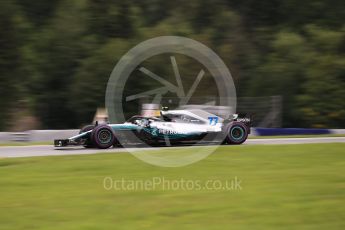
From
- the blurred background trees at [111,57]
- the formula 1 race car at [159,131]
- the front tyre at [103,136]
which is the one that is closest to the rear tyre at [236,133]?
the formula 1 race car at [159,131]

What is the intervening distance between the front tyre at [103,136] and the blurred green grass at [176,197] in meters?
2.81

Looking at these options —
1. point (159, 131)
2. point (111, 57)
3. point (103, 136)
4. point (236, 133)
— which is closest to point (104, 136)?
point (103, 136)

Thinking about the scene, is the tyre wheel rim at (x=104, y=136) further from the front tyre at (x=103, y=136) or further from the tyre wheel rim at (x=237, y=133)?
the tyre wheel rim at (x=237, y=133)

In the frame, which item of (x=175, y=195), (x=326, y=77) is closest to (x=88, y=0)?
(x=326, y=77)

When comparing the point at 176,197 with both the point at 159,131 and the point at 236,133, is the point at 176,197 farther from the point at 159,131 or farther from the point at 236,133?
the point at 236,133

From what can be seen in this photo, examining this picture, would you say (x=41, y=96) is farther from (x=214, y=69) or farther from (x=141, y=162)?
(x=141, y=162)

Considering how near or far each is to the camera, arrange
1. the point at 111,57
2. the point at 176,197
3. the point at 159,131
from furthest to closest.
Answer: the point at 111,57
the point at 159,131
the point at 176,197

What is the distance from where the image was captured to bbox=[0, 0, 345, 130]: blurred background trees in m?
29.8

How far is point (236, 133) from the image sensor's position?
15.0 meters

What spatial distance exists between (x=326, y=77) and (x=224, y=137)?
18.1 m

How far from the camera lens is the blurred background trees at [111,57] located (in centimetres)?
2983

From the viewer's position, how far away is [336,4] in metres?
43.5

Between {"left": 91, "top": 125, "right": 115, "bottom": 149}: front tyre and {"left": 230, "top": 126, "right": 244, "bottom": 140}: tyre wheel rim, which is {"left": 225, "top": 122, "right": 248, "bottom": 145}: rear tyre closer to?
{"left": 230, "top": 126, "right": 244, "bottom": 140}: tyre wheel rim

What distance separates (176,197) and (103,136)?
23.1 ft
